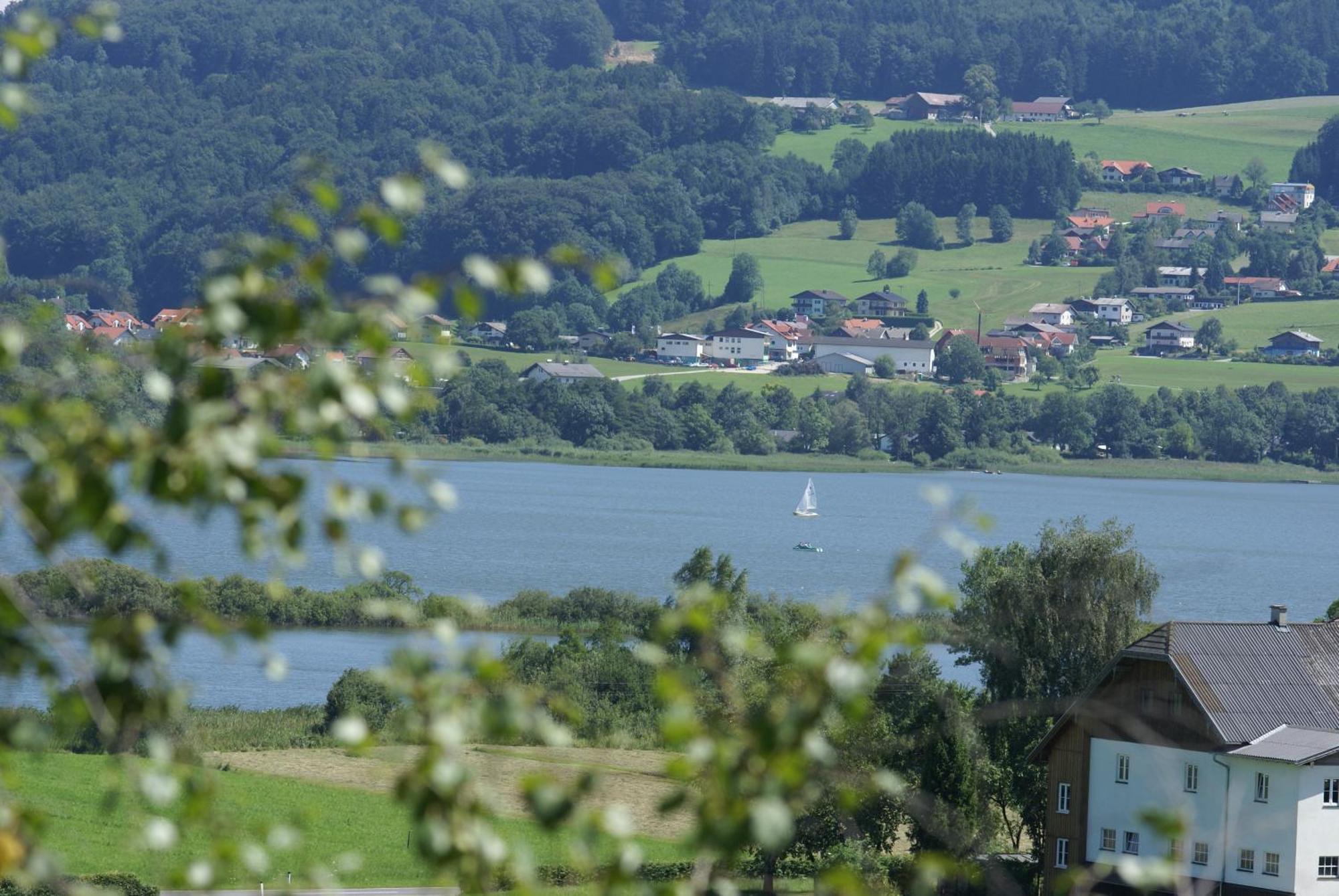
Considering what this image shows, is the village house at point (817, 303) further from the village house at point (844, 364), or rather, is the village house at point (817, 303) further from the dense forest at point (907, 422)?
the dense forest at point (907, 422)

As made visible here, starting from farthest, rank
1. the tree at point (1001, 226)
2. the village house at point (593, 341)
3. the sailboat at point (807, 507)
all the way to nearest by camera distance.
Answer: the tree at point (1001, 226)
the village house at point (593, 341)
the sailboat at point (807, 507)

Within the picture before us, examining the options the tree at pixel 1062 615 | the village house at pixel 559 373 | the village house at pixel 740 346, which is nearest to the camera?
the tree at pixel 1062 615

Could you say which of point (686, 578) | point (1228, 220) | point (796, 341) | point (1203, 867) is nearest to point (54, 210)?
point (796, 341)

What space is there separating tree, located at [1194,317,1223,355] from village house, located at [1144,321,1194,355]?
49.3 inches

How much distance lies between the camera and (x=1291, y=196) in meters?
144

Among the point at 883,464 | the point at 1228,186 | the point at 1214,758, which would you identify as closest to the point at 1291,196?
the point at 1228,186

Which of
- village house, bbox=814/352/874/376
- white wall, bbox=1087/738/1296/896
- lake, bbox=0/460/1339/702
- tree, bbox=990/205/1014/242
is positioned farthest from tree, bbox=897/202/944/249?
white wall, bbox=1087/738/1296/896

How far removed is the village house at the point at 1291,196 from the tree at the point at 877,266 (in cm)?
3352

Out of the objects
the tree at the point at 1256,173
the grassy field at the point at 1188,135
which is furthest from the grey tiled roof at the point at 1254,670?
the grassy field at the point at 1188,135

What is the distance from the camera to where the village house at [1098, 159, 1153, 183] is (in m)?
149

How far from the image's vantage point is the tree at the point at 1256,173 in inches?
5733

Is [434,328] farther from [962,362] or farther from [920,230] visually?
[920,230]

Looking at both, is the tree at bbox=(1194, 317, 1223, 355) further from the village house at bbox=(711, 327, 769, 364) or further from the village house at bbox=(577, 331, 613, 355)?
the village house at bbox=(577, 331, 613, 355)

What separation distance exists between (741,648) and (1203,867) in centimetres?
1733
